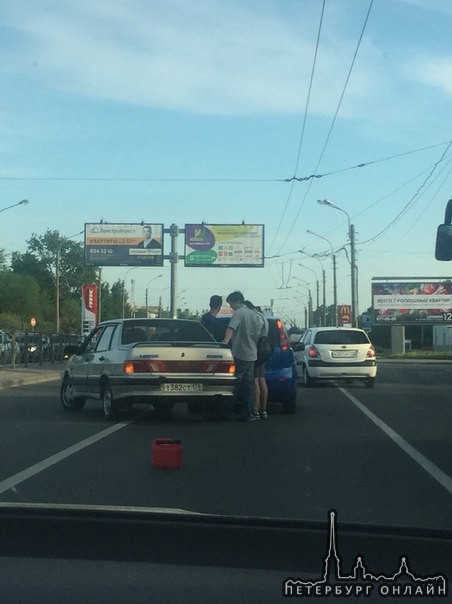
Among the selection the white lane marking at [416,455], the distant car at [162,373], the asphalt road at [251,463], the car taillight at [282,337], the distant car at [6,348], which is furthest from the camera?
the distant car at [6,348]

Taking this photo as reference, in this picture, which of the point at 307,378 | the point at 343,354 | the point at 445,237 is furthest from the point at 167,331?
the point at 307,378

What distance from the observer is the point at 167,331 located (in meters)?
14.2

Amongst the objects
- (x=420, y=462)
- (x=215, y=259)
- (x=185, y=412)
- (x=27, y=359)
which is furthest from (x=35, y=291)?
(x=420, y=462)

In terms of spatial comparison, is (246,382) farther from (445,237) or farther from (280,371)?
(445,237)

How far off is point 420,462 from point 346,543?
6069mm

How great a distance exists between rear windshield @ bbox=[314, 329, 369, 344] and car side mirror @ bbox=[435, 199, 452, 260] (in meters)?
12.6

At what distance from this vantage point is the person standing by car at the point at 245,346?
522 inches

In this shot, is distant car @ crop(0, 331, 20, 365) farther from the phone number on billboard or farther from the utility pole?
the utility pole

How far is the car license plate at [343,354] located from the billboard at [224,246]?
85.9 ft

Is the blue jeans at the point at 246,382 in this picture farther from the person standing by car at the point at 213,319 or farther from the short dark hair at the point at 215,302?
the short dark hair at the point at 215,302

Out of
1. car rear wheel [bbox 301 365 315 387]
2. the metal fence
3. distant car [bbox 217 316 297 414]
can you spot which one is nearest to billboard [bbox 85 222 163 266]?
the metal fence

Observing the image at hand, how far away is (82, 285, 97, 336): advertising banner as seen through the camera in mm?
40812

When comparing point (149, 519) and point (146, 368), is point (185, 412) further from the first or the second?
point (149, 519)

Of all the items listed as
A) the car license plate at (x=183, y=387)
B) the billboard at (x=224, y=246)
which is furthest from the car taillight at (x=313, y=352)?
the billboard at (x=224, y=246)
